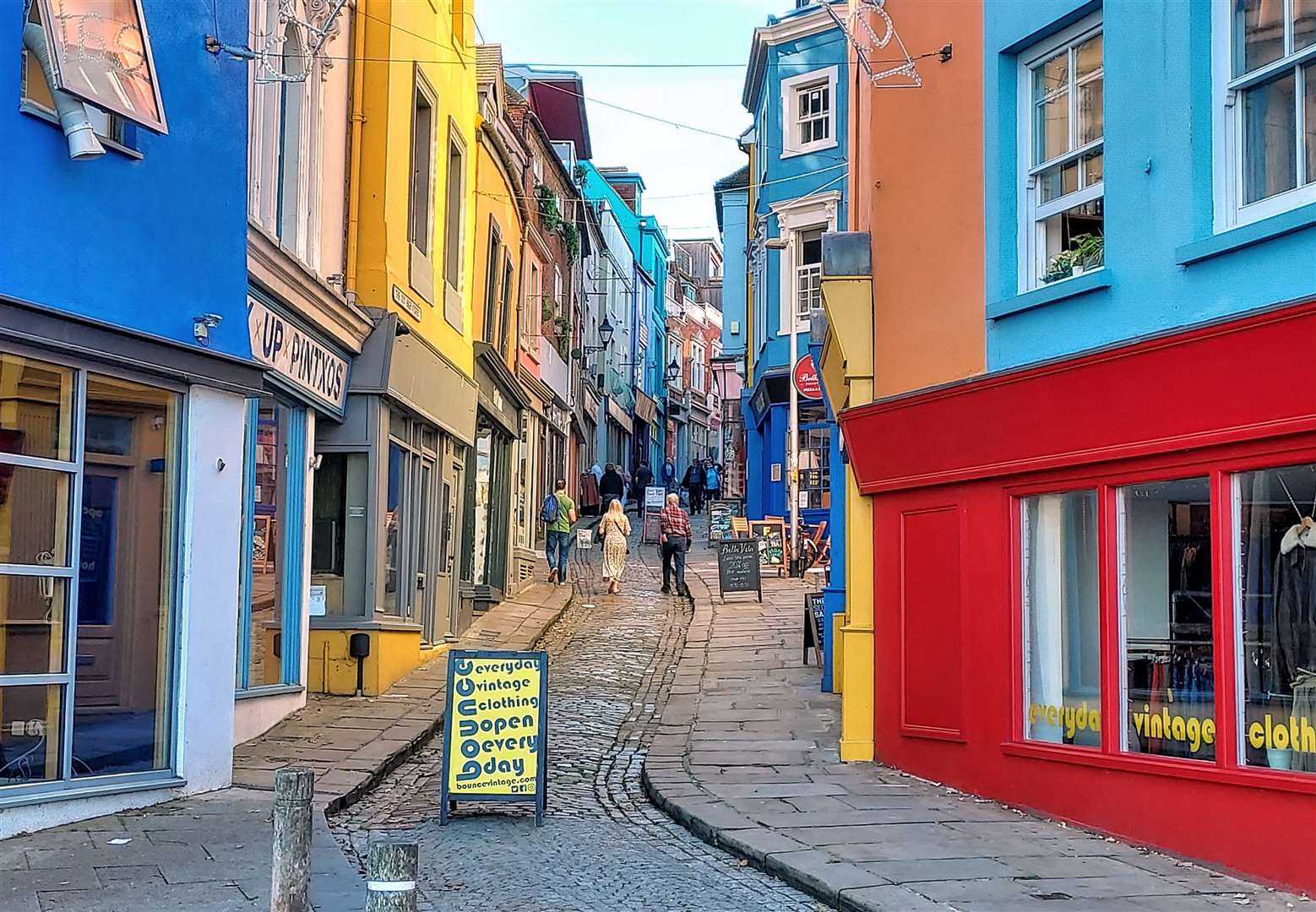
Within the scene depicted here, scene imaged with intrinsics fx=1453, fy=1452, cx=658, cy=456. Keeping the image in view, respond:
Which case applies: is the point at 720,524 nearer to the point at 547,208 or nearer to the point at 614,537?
the point at 547,208

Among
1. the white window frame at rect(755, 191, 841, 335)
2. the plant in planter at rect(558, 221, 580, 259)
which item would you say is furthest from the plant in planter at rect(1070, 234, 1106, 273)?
the plant in planter at rect(558, 221, 580, 259)

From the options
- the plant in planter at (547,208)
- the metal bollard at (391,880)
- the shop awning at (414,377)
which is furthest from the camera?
the plant in planter at (547,208)

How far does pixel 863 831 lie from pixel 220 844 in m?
3.75

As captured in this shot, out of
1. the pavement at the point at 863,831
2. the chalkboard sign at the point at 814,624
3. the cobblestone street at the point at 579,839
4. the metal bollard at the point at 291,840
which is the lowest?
the cobblestone street at the point at 579,839

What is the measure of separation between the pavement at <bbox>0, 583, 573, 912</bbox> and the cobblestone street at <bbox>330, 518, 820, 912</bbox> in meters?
0.28

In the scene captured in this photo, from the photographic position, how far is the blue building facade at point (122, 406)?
26.9 feet

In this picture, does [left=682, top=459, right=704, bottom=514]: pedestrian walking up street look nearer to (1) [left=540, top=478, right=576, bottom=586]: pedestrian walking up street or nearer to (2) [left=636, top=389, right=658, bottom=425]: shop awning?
(2) [left=636, top=389, right=658, bottom=425]: shop awning

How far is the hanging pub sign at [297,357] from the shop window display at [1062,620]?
19.5ft

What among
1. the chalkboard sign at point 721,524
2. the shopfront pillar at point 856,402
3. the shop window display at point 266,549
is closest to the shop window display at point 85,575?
the shop window display at point 266,549

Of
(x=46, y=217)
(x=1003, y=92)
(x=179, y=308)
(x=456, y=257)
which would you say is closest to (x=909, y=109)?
(x=1003, y=92)

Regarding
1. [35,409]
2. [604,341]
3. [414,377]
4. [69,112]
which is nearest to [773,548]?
[414,377]

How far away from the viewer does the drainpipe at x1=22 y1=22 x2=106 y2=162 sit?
8.06 meters

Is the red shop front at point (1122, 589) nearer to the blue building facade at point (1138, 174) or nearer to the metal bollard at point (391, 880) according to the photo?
the blue building facade at point (1138, 174)

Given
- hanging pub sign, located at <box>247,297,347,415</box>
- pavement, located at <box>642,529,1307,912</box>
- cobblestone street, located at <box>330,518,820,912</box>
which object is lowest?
cobblestone street, located at <box>330,518,820,912</box>
